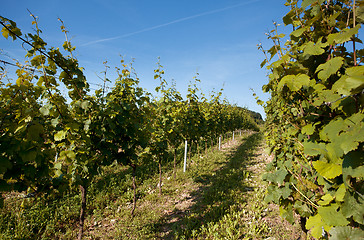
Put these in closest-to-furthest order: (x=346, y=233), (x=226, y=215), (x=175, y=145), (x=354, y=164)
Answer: (x=354, y=164) → (x=346, y=233) → (x=226, y=215) → (x=175, y=145)

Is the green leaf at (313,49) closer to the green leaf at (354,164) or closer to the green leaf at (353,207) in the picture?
the green leaf at (354,164)

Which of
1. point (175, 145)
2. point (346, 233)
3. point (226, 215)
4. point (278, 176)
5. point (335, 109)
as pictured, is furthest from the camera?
point (175, 145)

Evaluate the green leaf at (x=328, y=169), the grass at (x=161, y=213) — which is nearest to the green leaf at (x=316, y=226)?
the green leaf at (x=328, y=169)

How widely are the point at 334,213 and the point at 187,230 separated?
11.1 feet

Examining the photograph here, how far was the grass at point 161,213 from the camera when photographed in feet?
13.2

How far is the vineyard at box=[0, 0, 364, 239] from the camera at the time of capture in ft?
4.17

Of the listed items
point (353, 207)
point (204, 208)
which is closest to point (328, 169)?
point (353, 207)

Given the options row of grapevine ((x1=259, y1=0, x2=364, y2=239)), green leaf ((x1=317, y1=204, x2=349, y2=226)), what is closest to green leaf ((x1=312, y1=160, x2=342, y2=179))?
row of grapevine ((x1=259, y1=0, x2=364, y2=239))

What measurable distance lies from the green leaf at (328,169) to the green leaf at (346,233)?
0.39 meters

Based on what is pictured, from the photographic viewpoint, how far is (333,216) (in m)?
1.32

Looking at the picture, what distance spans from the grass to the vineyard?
0.13 ft

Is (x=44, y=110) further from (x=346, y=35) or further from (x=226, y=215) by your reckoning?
(x=226, y=215)

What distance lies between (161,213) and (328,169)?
4.95 meters

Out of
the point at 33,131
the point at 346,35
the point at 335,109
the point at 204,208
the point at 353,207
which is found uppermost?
the point at 346,35
